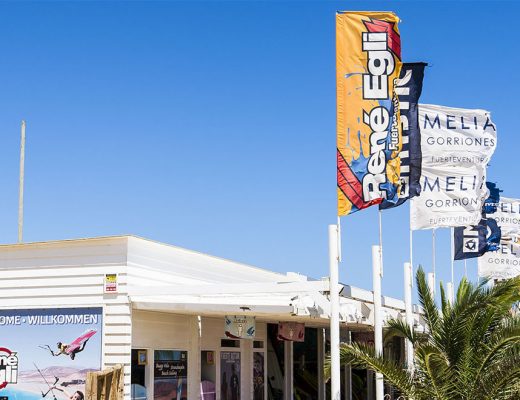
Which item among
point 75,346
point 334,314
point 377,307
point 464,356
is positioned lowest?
point 464,356

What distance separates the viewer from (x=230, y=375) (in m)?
20.6

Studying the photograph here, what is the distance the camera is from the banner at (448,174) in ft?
65.3

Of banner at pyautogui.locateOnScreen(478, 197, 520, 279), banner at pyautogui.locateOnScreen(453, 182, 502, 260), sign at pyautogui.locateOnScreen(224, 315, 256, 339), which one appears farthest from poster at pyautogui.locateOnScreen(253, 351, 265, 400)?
banner at pyautogui.locateOnScreen(478, 197, 520, 279)

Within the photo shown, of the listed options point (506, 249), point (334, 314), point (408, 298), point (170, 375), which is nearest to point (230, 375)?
point (170, 375)

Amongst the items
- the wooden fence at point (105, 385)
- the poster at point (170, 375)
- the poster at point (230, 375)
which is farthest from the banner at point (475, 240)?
the wooden fence at point (105, 385)

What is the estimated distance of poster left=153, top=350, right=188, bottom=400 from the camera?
17250 millimetres

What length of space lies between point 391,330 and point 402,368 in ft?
9.94

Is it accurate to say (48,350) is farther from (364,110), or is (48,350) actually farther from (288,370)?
(288,370)

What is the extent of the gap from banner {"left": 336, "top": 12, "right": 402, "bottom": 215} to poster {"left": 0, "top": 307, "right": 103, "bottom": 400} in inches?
209

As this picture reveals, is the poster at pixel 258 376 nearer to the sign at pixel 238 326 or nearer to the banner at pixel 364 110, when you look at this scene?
the sign at pixel 238 326

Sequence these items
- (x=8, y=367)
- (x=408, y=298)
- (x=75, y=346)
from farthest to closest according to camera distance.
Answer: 1. (x=408, y=298)
2. (x=8, y=367)
3. (x=75, y=346)

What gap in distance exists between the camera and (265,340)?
2306cm

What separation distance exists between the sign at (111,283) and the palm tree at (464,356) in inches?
167

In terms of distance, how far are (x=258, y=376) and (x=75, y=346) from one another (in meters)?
6.91
